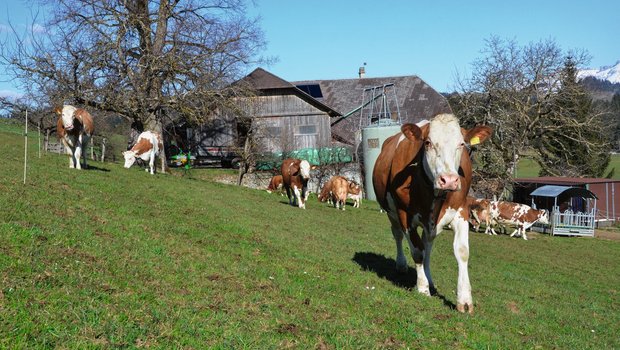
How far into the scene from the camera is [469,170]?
7871mm

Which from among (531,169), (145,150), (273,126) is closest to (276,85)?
(273,126)

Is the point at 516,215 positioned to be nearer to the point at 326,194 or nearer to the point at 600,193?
the point at 326,194

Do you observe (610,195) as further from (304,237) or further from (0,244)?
(0,244)

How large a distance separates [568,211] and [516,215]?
4.98 m

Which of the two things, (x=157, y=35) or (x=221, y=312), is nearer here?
(x=221, y=312)

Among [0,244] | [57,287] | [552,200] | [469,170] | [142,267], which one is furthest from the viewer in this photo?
[552,200]

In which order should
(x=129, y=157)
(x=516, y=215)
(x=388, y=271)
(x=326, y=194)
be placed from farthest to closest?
(x=326, y=194), (x=516, y=215), (x=129, y=157), (x=388, y=271)

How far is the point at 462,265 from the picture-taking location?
7.40 m

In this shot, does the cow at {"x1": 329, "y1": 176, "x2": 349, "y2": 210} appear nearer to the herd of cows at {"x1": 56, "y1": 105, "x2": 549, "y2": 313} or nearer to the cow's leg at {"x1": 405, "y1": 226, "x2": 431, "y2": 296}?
the herd of cows at {"x1": 56, "y1": 105, "x2": 549, "y2": 313}

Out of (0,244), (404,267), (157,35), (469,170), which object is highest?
(157,35)

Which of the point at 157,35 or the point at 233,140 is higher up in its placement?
the point at 157,35

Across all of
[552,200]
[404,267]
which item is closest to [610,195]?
[552,200]

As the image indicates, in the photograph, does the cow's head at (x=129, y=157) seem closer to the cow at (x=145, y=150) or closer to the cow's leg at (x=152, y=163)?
the cow at (x=145, y=150)

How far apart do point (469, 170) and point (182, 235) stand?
16.6 feet
